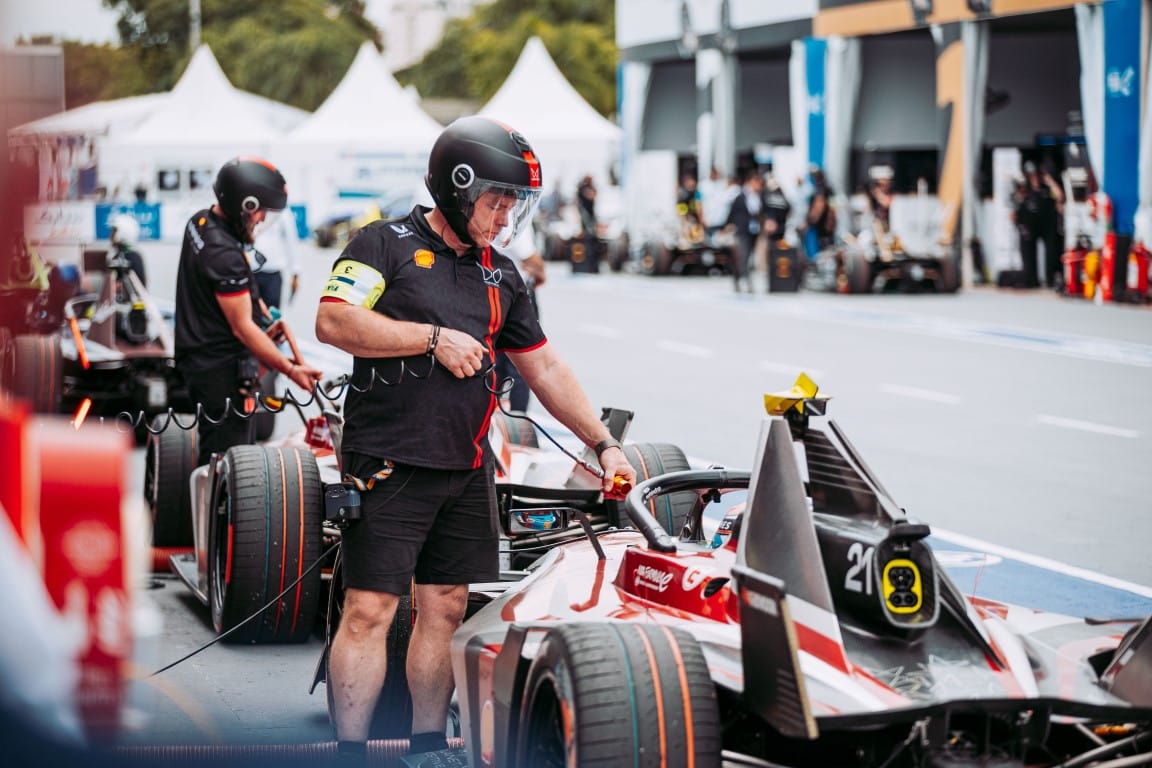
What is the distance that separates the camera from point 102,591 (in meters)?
1.86

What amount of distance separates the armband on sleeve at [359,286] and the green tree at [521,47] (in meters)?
84.6

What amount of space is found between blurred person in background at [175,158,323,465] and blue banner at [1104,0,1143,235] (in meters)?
19.4

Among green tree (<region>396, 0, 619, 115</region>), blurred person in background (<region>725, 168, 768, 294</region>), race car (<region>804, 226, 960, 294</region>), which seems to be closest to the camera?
race car (<region>804, 226, 960, 294</region>)

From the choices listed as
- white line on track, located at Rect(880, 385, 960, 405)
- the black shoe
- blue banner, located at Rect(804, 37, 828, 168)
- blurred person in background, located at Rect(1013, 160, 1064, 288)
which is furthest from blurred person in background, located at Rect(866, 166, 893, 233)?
the black shoe

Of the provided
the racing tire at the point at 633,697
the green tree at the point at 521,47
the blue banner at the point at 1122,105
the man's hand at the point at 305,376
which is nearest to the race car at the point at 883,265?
the blue banner at the point at 1122,105

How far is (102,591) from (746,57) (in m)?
41.0

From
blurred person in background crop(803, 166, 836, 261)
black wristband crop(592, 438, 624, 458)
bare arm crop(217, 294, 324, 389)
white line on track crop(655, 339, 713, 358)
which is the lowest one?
white line on track crop(655, 339, 713, 358)

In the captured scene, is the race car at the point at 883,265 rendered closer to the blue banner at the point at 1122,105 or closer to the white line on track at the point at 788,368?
the blue banner at the point at 1122,105

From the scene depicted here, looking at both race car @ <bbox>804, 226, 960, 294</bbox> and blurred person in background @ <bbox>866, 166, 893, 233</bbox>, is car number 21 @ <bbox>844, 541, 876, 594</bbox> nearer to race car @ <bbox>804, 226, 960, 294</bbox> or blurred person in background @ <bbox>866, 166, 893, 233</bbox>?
race car @ <bbox>804, 226, 960, 294</bbox>

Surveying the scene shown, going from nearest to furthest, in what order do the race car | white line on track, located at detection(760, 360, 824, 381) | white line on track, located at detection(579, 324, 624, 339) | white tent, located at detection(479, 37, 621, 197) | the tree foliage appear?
white line on track, located at detection(760, 360, 824, 381)
white line on track, located at detection(579, 324, 624, 339)
the race car
white tent, located at detection(479, 37, 621, 197)
the tree foliage

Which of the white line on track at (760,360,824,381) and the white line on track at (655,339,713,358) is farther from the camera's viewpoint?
the white line on track at (655,339,713,358)

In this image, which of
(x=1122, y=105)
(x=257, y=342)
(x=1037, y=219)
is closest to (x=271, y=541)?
(x=257, y=342)

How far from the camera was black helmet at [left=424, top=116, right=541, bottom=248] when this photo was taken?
4.96 m

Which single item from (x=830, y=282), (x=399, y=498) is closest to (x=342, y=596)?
(x=399, y=498)
